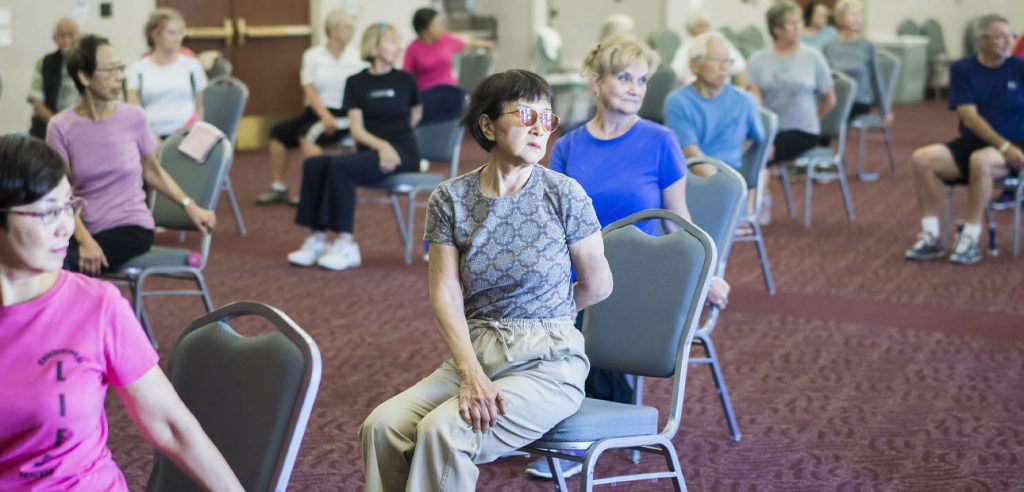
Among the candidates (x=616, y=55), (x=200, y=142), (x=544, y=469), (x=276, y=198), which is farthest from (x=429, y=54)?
(x=544, y=469)

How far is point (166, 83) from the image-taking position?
7.46m

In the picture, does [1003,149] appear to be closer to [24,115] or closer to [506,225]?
[506,225]

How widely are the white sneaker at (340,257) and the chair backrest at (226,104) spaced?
1.00 metres

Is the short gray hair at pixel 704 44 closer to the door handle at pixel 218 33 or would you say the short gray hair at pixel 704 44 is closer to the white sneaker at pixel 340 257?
the white sneaker at pixel 340 257

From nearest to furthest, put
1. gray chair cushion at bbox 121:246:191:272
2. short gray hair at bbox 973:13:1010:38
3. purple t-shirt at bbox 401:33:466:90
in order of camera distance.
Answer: gray chair cushion at bbox 121:246:191:272 → short gray hair at bbox 973:13:1010:38 → purple t-shirt at bbox 401:33:466:90

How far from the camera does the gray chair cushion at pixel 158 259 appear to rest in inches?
178

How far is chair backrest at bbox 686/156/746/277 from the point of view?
3.94 metres

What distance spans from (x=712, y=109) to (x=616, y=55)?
204cm

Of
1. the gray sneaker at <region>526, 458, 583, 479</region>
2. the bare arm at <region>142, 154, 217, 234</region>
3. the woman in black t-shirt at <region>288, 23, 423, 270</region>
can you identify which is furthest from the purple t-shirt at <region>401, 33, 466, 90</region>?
the gray sneaker at <region>526, 458, 583, 479</region>

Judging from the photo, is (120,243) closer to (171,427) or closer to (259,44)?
(171,427)

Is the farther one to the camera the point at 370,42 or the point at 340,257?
the point at 370,42

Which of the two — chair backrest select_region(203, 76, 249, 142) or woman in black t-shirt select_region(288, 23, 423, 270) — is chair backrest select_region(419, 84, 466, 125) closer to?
woman in black t-shirt select_region(288, 23, 423, 270)

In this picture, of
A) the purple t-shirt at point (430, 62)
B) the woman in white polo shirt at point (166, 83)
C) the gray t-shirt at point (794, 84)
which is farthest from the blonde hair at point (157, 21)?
the gray t-shirt at point (794, 84)

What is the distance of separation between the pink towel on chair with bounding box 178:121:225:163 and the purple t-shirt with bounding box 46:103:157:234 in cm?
28
